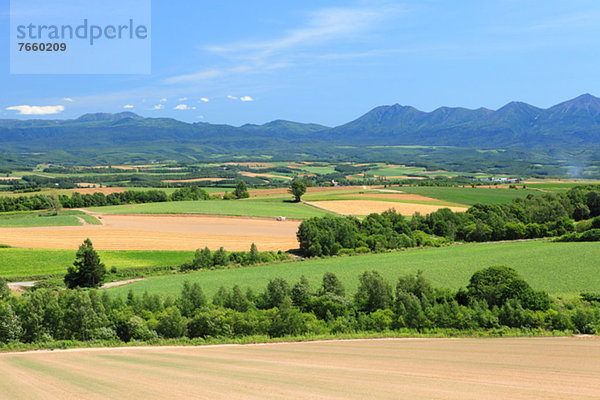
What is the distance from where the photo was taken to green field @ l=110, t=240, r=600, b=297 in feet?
126

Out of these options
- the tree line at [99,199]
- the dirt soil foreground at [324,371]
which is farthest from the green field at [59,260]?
the tree line at [99,199]

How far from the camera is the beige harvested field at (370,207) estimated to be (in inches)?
3604

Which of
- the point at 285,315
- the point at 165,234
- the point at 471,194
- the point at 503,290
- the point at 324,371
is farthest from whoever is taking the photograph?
the point at 471,194

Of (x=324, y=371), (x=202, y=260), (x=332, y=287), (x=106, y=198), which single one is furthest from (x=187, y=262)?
(x=106, y=198)

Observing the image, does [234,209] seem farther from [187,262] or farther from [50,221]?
[187,262]

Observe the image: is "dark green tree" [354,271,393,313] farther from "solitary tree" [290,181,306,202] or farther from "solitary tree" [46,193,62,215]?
"solitary tree" [46,193,62,215]

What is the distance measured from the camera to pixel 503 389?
13656mm

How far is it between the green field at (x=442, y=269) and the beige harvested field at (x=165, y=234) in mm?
14701

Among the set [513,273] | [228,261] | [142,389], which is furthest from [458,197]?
[142,389]

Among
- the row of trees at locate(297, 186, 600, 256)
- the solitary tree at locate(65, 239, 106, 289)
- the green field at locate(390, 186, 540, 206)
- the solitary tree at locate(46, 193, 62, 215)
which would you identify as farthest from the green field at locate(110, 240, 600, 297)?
the solitary tree at locate(46, 193, 62, 215)

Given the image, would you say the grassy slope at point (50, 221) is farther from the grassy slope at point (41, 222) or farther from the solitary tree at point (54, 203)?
the solitary tree at point (54, 203)

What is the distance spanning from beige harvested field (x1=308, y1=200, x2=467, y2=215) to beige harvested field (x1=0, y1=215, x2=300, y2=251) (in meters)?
15.6

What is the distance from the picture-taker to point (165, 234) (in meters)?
71.9

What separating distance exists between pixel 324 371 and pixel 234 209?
79.5 meters
